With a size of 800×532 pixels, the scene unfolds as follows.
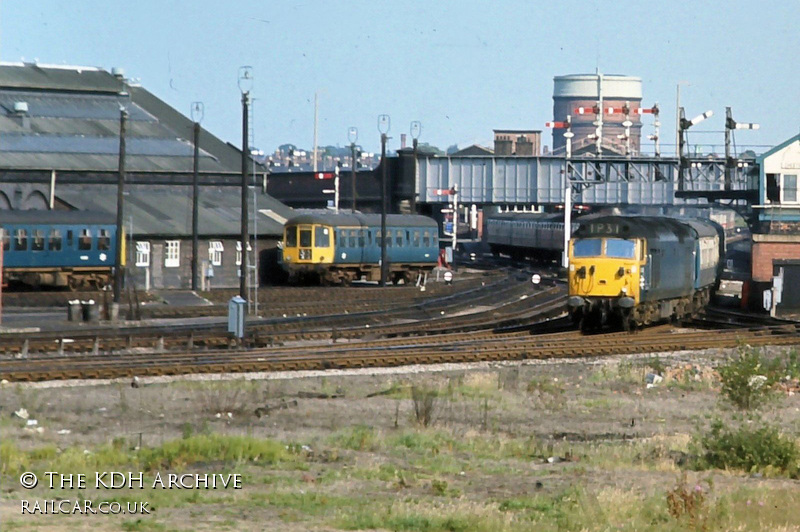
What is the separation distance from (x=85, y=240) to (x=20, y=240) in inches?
120

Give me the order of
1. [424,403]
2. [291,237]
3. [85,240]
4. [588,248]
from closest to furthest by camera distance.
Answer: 1. [424,403]
2. [588,248]
3. [85,240]
4. [291,237]

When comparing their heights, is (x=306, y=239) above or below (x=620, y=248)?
above

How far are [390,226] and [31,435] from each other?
163ft

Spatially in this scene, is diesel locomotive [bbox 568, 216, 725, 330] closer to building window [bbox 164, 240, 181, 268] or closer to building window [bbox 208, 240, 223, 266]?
building window [bbox 164, 240, 181, 268]

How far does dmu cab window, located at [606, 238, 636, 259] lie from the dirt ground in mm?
6956

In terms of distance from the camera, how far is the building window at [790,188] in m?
82.1

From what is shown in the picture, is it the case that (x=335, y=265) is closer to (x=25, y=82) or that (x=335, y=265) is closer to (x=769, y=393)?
(x=25, y=82)

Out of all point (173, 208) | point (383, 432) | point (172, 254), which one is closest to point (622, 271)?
point (383, 432)

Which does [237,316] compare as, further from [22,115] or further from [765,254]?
[22,115]

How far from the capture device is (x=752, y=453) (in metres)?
17.8

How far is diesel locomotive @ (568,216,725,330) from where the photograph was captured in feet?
120

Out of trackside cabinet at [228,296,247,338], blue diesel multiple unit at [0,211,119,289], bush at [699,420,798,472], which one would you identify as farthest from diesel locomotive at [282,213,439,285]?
bush at [699,420,798,472]

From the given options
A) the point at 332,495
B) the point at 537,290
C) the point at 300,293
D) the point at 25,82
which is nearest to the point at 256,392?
the point at 332,495

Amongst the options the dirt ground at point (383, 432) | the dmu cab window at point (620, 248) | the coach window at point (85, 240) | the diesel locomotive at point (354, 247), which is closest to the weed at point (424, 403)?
the dirt ground at point (383, 432)
